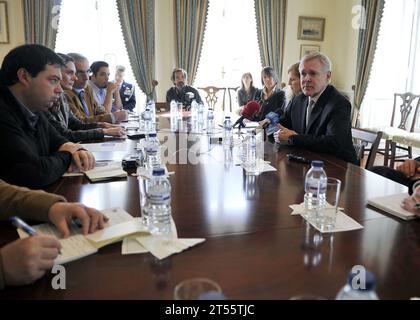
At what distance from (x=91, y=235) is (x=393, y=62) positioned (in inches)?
229

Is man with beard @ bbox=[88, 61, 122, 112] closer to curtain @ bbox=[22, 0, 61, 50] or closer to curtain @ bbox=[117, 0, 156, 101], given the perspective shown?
curtain @ bbox=[117, 0, 156, 101]

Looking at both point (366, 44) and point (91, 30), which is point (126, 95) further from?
point (366, 44)

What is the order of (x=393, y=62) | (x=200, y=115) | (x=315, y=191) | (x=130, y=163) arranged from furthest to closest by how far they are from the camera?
(x=393, y=62) < (x=200, y=115) < (x=130, y=163) < (x=315, y=191)

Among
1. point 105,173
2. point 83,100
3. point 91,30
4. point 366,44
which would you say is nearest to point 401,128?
point 366,44

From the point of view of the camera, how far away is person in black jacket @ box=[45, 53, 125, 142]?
2533 millimetres

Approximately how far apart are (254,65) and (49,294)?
6.10 metres

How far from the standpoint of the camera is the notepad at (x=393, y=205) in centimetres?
124

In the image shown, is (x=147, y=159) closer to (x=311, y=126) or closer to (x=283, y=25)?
(x=311, y=126)

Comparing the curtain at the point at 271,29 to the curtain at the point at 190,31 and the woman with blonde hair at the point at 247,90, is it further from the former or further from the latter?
the woman with blonde hair at the point at 247,90

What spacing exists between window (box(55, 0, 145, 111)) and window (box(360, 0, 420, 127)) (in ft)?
13.2

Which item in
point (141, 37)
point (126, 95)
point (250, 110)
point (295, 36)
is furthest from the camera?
point (295, 36)

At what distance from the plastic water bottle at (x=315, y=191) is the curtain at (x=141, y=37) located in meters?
5.06

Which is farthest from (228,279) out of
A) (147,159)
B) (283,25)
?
(283,25)

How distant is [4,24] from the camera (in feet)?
17.9
